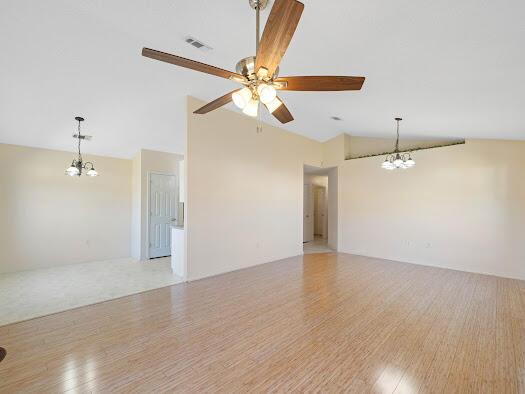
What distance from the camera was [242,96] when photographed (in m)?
1.96

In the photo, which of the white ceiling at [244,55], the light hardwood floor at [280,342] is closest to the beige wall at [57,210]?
the white ceiling at [244,55]

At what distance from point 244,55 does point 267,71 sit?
1493 millimetres

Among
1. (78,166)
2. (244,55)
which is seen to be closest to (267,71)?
(244,55)

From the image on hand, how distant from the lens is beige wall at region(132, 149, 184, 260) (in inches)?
237

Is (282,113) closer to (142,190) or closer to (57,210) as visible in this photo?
(142,190)

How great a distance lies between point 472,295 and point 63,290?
6430 millimetres

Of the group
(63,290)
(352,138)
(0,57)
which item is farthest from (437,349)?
(352,138)

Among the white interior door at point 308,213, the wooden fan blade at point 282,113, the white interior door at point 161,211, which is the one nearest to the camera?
the wooden fan blade at point 282,113

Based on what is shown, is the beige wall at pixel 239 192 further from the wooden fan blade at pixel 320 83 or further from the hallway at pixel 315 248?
the wooden fan blade at pixel 320 83

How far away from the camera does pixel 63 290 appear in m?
3.93

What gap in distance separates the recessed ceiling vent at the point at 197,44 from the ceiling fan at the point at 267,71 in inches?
37.0

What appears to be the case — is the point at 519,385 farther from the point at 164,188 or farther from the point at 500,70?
the point at 164,188

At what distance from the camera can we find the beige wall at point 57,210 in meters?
4.88

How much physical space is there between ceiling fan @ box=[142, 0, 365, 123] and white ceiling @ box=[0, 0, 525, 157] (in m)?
0.66
